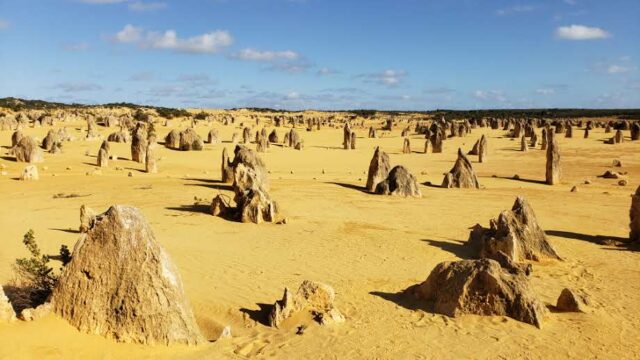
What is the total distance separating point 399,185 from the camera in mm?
20172

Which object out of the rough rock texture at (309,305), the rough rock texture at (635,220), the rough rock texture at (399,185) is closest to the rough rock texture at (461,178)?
the rough rock texture at (399,185)

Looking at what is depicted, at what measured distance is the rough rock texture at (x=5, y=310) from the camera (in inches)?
259

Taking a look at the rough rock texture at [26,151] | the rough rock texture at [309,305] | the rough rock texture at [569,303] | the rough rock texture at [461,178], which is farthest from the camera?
the rough rock texture at [26,151]

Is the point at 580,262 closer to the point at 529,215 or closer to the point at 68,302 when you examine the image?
the point at 529,215

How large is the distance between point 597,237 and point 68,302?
12943 millimetres

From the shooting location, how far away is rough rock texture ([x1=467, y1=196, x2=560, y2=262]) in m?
11.6

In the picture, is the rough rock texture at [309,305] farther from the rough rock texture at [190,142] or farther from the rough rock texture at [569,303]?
the rough rock texture at [190,142]

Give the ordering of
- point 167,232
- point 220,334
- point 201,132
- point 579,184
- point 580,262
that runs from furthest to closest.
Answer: point 201,132
point 579,184
point 167,232
point 580,262
point 220,334

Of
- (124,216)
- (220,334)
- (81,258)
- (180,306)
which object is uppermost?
(124,216)

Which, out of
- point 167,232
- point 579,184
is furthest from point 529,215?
point 579,184

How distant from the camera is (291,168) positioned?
2959 centimetres

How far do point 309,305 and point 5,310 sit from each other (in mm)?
4125

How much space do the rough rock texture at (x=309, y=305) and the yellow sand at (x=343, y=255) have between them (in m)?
0.22

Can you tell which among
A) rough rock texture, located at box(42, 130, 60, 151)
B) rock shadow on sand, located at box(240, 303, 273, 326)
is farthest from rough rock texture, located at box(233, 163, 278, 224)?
rough rock texture, located at box(42, 130, 60, 151)
